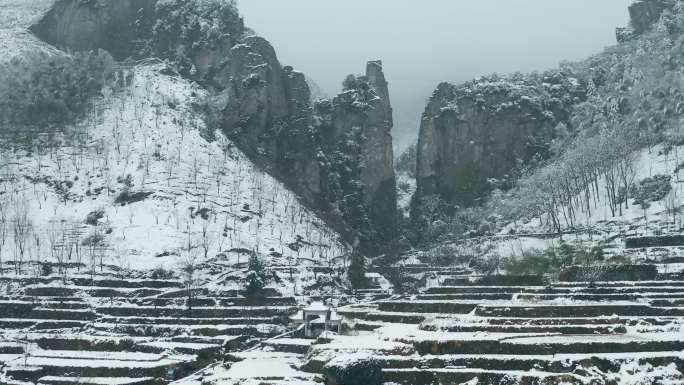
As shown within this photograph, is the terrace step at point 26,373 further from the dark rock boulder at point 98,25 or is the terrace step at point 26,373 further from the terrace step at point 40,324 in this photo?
the dark rock boulder at point 98,25

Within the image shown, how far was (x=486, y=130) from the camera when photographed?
4427 inches

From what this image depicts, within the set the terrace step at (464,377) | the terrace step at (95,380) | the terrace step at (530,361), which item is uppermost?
the terrace step at (530,361)

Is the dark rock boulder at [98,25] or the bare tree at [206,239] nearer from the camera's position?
the bare tree at [206,239]

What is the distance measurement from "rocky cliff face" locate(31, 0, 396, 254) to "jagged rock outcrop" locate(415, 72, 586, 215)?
31.7 ft

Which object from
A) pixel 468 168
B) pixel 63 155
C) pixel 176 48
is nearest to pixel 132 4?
pixel 176 48

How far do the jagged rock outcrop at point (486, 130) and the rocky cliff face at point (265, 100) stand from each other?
9665 mm

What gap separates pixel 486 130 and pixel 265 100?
3759 centimetres

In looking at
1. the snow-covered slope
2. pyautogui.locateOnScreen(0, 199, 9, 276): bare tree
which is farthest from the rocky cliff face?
pyautogui.locateOnScreen(0, 199, 9, 276): bare tree

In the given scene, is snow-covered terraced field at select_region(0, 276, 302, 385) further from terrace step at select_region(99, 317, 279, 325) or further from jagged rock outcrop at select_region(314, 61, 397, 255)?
jagged rock outcrop at select_region(314, 61, 397, 255)

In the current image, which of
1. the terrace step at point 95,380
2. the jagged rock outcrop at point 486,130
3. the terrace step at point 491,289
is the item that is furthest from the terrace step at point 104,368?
the jagged rock outcrop at point 486,130

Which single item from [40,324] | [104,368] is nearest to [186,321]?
[40,324]

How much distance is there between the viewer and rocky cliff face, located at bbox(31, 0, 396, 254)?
9725 cm

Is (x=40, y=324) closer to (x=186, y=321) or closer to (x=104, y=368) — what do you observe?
(x=186, y=321)

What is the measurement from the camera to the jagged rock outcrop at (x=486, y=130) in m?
110
